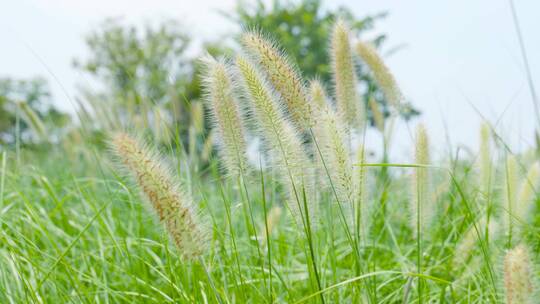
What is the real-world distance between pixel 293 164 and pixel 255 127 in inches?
6.2

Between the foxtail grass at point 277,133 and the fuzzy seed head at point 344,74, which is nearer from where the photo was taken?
the foxtail grass at point 277,133

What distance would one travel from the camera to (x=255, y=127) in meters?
1.62

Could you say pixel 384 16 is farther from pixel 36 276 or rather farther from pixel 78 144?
pixel 36 276

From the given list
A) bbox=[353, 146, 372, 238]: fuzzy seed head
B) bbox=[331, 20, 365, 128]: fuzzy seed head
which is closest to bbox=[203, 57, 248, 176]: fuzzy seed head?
bbox=[353, 146, 372, 238]: fuzzy seed head

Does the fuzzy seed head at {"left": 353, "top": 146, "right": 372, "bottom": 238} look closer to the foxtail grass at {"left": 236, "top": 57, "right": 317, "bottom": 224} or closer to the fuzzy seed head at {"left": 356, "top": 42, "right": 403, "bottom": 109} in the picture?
the foxtail grass at {"left": 236, "top": 57, "right": 317, "bottom": 224}

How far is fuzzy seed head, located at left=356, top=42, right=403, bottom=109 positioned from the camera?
2373 millimetres

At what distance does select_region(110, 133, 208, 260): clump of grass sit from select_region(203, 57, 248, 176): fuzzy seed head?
0.23m

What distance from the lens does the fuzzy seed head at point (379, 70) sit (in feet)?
7.79

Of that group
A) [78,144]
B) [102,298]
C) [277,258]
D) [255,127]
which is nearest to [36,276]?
[102,298]

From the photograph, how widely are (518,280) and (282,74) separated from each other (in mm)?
797

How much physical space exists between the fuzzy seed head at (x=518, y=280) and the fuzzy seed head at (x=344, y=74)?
837 millimetres

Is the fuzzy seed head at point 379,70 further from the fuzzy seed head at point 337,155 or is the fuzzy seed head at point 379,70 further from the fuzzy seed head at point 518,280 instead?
the fuzzy seed head at point 518,280

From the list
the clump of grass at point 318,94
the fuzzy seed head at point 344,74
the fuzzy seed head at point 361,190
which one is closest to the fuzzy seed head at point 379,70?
the fuzzy seed head at point 344,74

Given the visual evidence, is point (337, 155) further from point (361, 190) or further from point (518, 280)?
point (518, 280)
